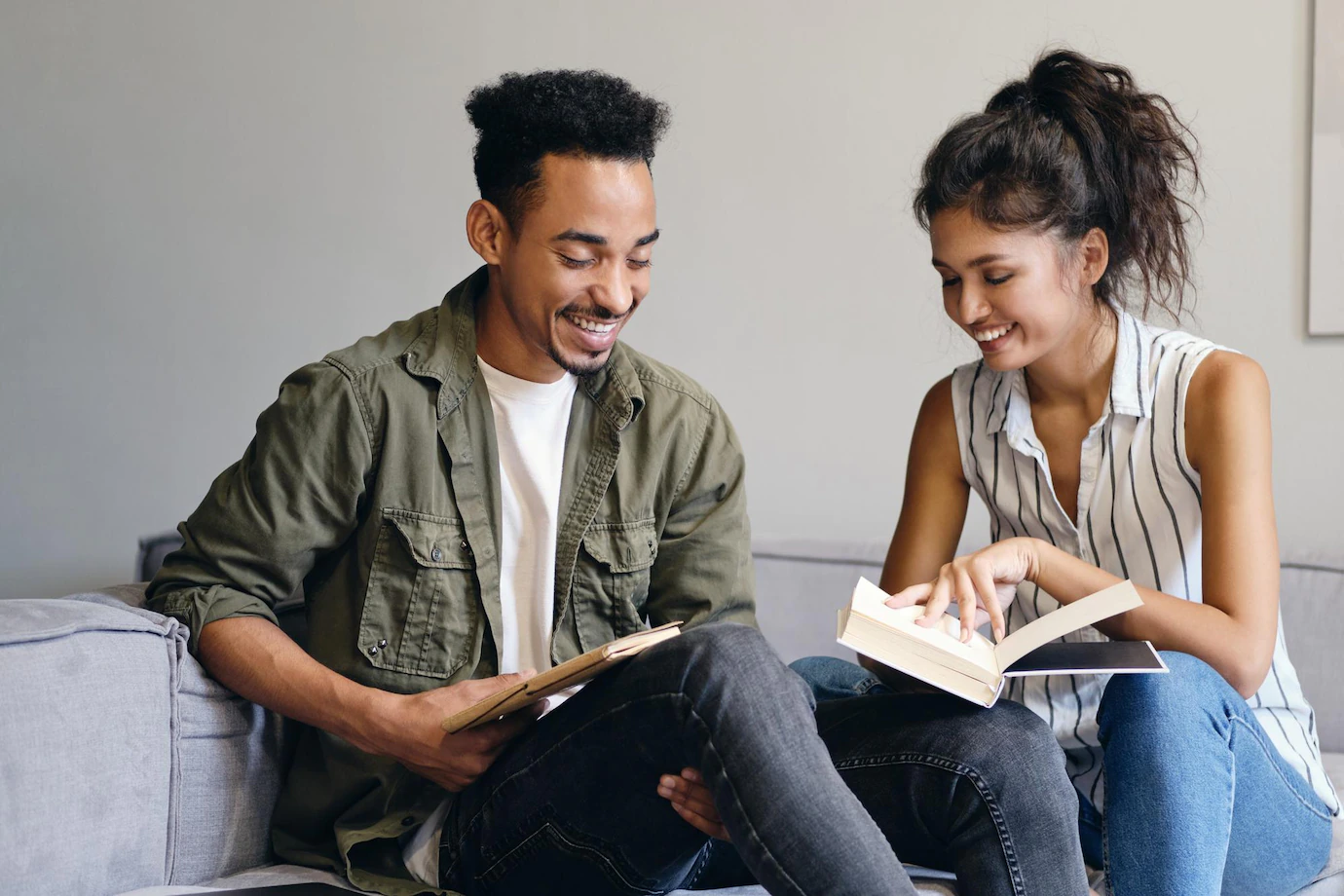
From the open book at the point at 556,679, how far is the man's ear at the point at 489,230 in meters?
0.52

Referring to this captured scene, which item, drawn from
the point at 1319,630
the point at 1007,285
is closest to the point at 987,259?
the point at 1007,285

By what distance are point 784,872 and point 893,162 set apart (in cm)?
144

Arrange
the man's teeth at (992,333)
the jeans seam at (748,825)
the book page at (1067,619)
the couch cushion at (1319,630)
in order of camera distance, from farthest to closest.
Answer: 1. the couch cushion at (1319,630)
2. the man's teeth at (992,333)
3. the book page at (1067,619)
4. the jeans seam at (748,825)

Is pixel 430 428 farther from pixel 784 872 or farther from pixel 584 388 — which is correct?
pixel 784 872

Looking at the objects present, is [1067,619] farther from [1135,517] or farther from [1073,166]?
[1073,166]

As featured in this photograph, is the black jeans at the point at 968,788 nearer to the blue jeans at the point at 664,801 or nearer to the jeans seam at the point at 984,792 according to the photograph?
the jeans seam at the point at 984,792

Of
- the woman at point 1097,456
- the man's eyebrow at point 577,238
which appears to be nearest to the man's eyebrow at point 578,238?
the man's eyebrow at point 577,238

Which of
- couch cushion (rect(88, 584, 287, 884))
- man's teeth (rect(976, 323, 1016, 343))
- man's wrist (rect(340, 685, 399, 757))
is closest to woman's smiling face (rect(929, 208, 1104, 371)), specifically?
man's teeth (rect(976, 323, 1016, 343))

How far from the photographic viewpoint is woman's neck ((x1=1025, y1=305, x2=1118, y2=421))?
1.45 metres

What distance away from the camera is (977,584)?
1235 mm

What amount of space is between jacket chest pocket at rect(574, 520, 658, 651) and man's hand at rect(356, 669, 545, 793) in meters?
0.19

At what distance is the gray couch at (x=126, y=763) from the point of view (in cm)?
112

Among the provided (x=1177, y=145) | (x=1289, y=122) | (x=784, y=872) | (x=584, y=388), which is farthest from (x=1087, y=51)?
(x=784, y=872)

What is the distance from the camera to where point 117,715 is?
1.20m
